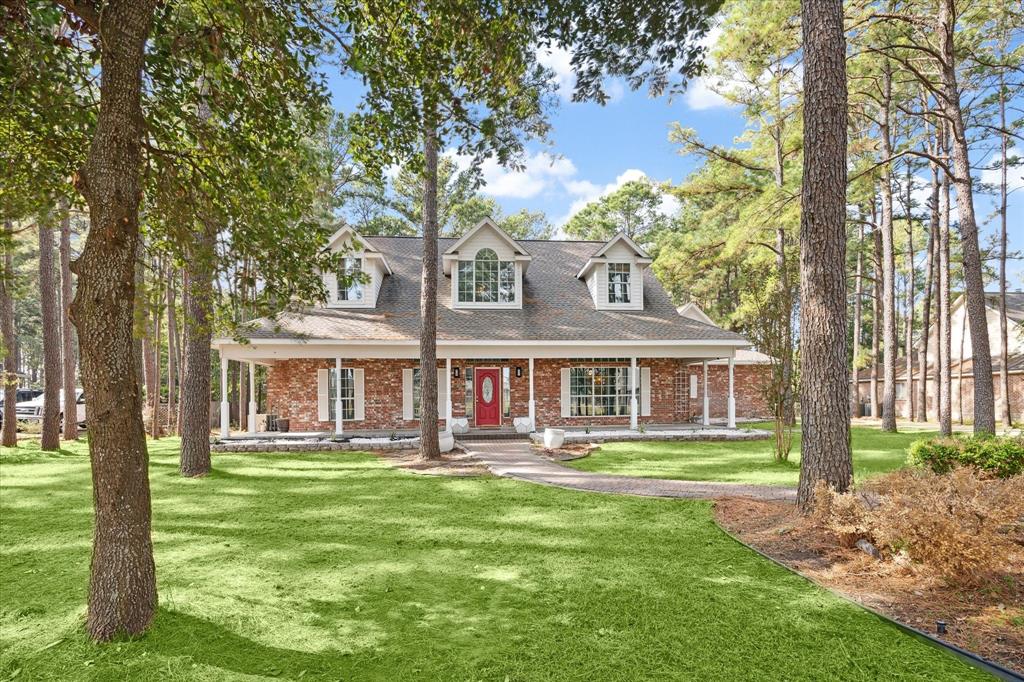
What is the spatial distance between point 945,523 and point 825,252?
310 cm

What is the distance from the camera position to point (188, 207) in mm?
5117

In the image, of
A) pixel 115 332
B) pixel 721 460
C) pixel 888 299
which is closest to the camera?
pixel 115 332

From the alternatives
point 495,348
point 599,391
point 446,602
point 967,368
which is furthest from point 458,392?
point 967,368

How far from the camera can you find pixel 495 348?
51.7 ft

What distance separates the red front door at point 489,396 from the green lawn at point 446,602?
10.0 meters

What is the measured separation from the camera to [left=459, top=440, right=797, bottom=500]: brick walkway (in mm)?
7992

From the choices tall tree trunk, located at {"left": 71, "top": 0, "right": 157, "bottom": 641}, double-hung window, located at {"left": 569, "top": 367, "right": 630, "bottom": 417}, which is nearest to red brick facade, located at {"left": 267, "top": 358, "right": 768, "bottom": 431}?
double-hung window, located at {"left": 569, "top": 367, "right": 630, "bottom": 417}

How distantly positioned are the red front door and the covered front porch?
0.03 meters

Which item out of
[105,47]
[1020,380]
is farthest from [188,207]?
[1020,380]

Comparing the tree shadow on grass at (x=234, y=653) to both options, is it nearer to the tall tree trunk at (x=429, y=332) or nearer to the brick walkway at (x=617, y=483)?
the brick walkway at (x=617, y=483)

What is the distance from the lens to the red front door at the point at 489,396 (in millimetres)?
17578

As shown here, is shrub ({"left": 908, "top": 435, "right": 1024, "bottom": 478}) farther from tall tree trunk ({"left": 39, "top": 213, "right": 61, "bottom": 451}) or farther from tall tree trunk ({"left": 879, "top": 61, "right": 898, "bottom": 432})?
tall tree trunk ({"left": 39, "top": 213, "right": 61, "bottom": 451})

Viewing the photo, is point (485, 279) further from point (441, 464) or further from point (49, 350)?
point (49, 350)

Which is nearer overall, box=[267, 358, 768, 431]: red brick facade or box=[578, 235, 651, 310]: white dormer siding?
box=[267, 358, 768, 431]: red brick facade
